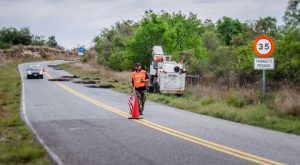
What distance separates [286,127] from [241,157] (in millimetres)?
5344

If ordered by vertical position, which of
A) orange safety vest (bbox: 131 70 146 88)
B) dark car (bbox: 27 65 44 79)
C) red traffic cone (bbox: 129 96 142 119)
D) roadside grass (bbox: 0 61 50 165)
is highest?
orange safety vest (bbox: 131 70 146 88)

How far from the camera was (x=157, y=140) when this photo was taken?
39.5 ft

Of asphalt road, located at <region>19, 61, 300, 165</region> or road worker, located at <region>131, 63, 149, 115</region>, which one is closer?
asphalt road, located at <region>19, 61, 300, 165</region>

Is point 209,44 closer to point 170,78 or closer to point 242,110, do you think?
point 170,78

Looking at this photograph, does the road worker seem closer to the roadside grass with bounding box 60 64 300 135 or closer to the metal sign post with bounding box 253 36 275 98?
the roadside grass with bounding box 60 64 300 135

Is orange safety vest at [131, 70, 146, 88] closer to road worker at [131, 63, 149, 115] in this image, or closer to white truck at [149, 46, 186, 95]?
road worker at [131, 63, 149, 115]

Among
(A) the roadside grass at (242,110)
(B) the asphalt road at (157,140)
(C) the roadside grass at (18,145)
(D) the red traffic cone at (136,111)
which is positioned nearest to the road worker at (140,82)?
(B) the asphalt road at (157,140)

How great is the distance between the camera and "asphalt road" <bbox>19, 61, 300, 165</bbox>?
9664 mm

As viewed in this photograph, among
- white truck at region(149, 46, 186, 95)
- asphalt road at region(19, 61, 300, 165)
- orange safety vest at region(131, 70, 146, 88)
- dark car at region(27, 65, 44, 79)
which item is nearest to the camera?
asphalt road at region(19, 61, 300, 165)

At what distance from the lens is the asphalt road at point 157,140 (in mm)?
9664

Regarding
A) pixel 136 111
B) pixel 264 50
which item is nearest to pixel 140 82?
pixel 136 111

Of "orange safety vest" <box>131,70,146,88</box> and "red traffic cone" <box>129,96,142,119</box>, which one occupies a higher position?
"orange safety vest" <box>131,70,146,88</box>

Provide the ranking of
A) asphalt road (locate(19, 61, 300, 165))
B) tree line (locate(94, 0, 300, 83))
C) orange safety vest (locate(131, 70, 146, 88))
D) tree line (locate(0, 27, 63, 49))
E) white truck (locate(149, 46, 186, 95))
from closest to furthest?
asphalt road (locate(19, 61, 300, 165)) < orange safety vest (locate(131, 70, 146, 88)) < tree line (locate(94, 0, 300, 83)) < white truck (locate(149, 46, 186, 95)) < tree line (locate(0, 27, 63, 49))

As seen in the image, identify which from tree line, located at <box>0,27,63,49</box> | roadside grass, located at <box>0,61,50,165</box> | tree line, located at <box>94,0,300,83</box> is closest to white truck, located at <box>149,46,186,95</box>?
tree line, located at <box>94,0,300,83</box>
